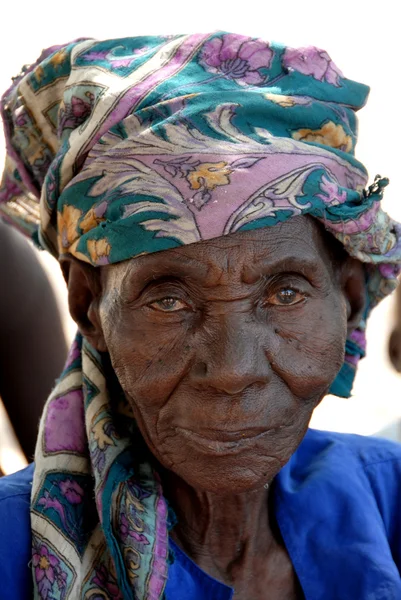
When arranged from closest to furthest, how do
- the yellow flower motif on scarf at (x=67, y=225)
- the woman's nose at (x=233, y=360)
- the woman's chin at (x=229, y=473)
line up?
the woman's nose at (x=233, y=360), the woman's chin at (x=229, y=473), the yellow flower motif on scarf at (x=67, y=225)

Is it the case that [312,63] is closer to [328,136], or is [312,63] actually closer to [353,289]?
[328,136]

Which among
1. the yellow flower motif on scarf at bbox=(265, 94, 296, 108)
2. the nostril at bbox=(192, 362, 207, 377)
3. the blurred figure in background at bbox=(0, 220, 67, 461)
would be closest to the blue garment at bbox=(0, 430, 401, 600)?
the nostril at bbox=(192, 362, 207, 377)

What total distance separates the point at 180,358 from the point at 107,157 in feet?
1.48

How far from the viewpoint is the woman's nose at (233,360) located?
5.92 ft

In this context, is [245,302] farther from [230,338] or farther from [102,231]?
[102,231]

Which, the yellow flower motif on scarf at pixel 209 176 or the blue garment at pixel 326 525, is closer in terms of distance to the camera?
the yellow flower motif on scarf at pixel 209 176

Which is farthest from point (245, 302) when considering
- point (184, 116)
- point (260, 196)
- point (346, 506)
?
point (346, 506)

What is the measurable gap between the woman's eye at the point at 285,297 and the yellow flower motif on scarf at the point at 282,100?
0.39 metres

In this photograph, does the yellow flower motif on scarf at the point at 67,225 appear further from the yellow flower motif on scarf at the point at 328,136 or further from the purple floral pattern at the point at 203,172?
the yellow flower motif on scarf at the point at 328,136

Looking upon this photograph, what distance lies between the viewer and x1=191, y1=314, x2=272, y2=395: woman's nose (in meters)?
1.81

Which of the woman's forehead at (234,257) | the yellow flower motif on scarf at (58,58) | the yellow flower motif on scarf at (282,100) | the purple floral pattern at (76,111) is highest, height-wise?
the yellow flower motif on scarf at (58,58)

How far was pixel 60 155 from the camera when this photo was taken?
2078 millimetres

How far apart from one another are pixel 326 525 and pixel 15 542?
756mm

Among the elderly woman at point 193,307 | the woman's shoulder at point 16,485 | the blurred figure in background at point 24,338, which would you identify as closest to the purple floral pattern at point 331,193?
the elderly woman at point 193,307
